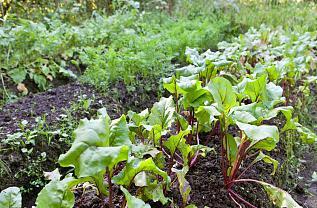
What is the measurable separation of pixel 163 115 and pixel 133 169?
49 cm

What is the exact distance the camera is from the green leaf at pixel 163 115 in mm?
→ 1779

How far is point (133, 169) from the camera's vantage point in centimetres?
138

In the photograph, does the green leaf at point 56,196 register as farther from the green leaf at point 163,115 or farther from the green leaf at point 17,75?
the green leaf at point 17,75

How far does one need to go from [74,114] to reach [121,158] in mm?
1479

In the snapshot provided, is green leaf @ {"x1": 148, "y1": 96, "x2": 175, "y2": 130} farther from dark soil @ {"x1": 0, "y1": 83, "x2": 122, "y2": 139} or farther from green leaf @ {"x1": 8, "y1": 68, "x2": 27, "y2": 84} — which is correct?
green leaf @ {"x1": 8, "y1": 68, "x2": 27, "y2": 84}

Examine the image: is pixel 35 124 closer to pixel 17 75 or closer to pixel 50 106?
pixel 50 106

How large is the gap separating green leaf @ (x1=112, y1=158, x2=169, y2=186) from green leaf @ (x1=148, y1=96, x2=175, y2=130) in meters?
0.37

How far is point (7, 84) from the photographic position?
11.0 ft

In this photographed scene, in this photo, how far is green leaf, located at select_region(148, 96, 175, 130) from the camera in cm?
178

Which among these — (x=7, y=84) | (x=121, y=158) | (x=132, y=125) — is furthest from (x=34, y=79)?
(x=121, y=158)

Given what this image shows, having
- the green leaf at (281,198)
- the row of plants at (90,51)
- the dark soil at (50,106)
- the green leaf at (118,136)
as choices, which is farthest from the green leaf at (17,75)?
the green leaf at (281,198)

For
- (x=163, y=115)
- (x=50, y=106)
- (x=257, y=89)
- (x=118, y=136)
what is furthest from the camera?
(x=50, y=106)

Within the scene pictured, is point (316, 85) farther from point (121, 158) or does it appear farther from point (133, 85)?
point (121, 158)

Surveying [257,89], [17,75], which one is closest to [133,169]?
[257,89]
